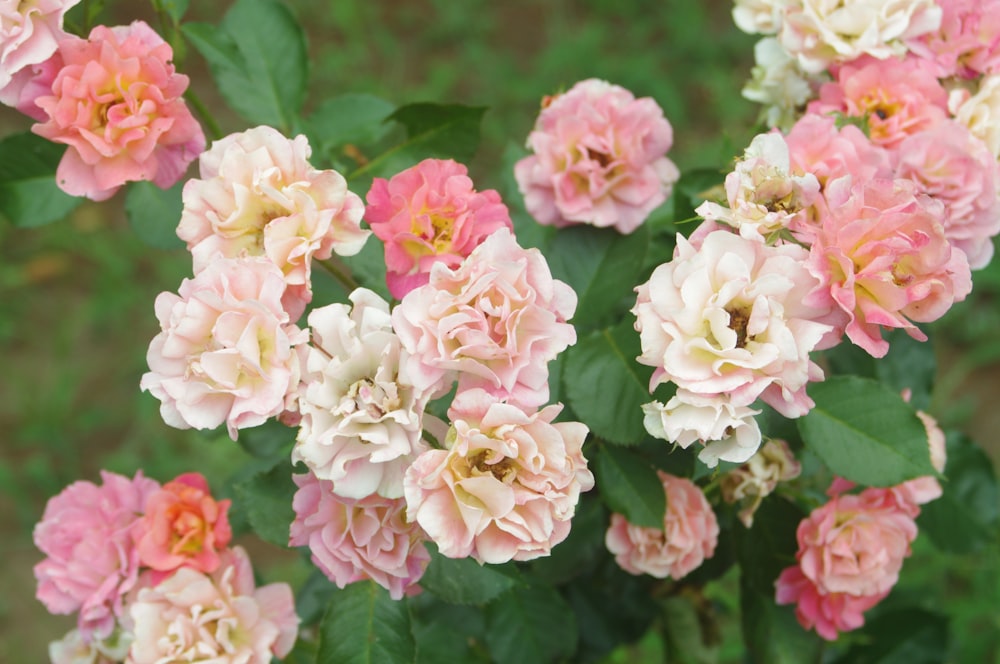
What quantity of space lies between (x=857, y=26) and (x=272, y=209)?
64 cm

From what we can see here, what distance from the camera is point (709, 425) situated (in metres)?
0.79

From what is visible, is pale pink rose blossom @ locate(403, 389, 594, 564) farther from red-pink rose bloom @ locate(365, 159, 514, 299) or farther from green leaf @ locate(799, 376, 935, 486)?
green leaf @ locate(799, 376, 935, 486)

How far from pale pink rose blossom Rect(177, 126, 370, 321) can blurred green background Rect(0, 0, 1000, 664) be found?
129cm

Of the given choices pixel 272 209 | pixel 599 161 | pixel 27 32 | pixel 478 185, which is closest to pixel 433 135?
pixel 599 161

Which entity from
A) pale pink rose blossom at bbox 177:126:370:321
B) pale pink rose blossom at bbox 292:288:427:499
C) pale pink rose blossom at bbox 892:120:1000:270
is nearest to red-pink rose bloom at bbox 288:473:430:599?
pale pink rose blossom at bbox 292:288:427:499

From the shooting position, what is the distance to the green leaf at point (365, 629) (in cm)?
100

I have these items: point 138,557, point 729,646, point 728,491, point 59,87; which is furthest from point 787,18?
point 729,646

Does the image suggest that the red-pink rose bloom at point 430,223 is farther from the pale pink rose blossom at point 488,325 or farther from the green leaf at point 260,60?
the green leaf at point 260,60

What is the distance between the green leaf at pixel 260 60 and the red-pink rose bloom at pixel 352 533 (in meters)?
0.55

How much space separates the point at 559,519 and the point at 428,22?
9.36 feet

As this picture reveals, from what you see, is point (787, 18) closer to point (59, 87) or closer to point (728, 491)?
point (728, 491)

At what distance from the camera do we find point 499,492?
787 millimetres

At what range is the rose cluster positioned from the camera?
102 cm

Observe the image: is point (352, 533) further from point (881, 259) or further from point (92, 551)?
point (881, 259)
